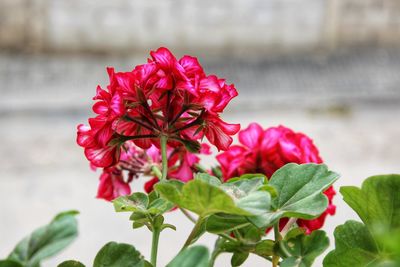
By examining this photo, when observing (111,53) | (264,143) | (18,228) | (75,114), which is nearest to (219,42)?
(111,53)

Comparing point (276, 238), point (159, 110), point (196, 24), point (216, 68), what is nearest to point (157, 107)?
point (159, 110)

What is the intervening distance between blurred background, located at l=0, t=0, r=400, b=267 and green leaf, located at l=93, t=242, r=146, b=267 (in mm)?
2196

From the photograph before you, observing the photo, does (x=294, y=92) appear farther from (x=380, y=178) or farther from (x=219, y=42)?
(x=380, y=178)

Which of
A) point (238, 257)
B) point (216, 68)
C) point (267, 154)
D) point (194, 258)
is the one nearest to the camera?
point (194, 258)

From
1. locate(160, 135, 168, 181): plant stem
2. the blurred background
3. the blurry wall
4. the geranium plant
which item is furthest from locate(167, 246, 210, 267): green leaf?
the blurry wall

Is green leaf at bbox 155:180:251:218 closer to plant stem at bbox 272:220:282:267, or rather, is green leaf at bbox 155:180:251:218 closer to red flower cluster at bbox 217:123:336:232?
plant stem at bbox 272:220:282:267

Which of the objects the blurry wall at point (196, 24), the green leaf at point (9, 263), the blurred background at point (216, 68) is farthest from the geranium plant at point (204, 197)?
the blurry wall at point (196, 24)

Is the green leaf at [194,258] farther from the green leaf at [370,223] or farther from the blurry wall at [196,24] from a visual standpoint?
the blurry wall at [196,24]

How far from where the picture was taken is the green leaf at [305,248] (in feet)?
1.17

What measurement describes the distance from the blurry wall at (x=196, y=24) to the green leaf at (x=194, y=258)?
12.6 feet

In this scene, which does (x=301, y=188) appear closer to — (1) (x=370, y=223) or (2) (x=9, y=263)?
(1) (x=370, y=223)

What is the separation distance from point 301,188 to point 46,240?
132mm

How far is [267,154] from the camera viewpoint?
50 centimetres

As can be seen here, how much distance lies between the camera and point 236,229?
0.39 metres
